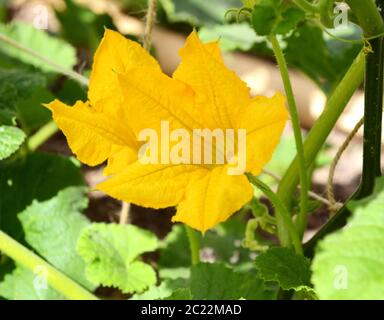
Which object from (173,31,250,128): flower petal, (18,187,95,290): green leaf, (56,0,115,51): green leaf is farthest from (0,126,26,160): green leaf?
(56,0,115,51): green leaf

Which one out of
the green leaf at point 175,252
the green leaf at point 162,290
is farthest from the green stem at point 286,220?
the green leaf at point 175,252

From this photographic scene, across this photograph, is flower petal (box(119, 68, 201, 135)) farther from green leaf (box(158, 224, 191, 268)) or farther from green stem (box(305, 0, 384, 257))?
green leaf (box(158, 224, 191, 268))

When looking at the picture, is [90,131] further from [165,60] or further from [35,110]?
[165,60]

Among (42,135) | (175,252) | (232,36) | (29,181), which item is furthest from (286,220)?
(42,135)

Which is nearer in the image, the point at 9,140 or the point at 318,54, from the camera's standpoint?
the point at 9,140

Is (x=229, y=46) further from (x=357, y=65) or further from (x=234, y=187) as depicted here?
(x=234, y=187)

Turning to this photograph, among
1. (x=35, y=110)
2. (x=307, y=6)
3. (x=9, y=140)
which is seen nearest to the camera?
(x=307, y=6)

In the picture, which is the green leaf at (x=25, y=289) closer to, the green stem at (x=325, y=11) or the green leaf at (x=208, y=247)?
the green leaf at (x=208, y=247)
